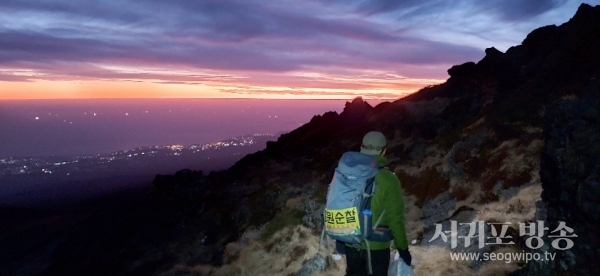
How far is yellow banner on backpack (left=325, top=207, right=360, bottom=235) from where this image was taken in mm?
5484

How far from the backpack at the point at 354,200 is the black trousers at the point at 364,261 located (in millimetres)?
280

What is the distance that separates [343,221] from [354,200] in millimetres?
390

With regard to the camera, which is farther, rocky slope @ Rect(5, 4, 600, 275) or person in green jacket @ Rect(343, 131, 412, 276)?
rocky slope @ Rect(5, 4, 600, 275)

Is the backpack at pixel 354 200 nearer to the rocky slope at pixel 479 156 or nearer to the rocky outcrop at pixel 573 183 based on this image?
the rocky outcrop at pixel 573 183

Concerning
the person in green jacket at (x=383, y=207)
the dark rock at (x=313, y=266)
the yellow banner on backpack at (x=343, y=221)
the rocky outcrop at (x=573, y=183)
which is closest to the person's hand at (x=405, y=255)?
the person in green jacket at (x=383, y=207)

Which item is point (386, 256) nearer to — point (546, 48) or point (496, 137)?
point (496, 137)

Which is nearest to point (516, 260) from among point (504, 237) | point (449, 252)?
point (504, 237)

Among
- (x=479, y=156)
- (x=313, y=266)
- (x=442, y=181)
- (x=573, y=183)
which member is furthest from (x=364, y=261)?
(x=479, y=156)

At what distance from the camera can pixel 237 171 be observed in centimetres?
5059

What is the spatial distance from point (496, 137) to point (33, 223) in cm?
8536

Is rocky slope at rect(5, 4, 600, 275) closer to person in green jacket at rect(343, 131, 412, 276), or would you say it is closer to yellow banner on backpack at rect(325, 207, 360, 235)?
person in green jacket at rect(343, 131, 412, 276)

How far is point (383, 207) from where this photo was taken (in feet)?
18.0

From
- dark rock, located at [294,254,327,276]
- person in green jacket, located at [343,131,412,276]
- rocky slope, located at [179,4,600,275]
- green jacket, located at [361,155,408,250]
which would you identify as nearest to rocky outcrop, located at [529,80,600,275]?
rocky slope, located at [179,4,600,275]

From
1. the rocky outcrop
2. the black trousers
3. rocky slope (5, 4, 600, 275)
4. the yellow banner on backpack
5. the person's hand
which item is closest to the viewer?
the yellow banner on backpack
